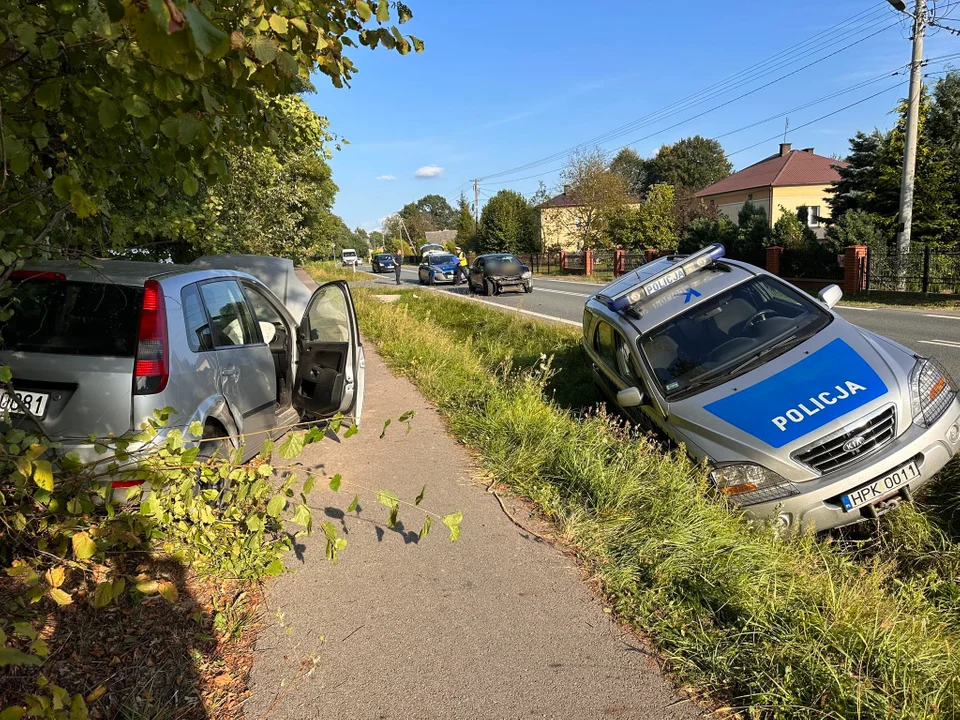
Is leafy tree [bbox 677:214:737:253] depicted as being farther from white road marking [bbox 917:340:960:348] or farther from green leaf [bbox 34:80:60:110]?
green leaf [bbox 34:80:60:110]

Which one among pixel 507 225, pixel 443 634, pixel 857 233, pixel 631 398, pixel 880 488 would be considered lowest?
pixel 443 634

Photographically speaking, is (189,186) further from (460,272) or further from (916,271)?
→ (460,272)

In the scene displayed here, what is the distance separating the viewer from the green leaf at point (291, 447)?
8.07 ft

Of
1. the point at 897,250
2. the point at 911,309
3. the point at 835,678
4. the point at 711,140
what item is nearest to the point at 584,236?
the point at 897,250

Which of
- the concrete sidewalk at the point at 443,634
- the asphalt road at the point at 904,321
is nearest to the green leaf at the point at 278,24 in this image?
the concrete sidewalk at the point at 443,634

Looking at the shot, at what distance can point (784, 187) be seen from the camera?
50219 millimetres

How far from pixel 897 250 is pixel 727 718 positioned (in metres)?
21.2

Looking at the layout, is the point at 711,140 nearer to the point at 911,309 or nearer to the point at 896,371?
the point at 911,309

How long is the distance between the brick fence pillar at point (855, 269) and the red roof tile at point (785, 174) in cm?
3323

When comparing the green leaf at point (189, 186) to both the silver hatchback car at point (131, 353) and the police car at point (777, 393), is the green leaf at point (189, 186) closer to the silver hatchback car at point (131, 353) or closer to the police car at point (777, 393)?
the silver hatchback car at point (131, 353)

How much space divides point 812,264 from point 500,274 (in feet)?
36.6

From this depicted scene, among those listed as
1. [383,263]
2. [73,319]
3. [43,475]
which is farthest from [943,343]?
[383,263]

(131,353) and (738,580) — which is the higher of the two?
(131,353)

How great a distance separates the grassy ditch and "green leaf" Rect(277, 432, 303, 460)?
5.75 feet
